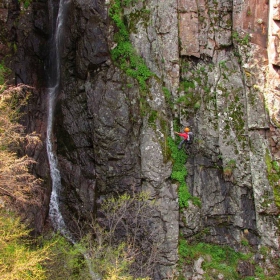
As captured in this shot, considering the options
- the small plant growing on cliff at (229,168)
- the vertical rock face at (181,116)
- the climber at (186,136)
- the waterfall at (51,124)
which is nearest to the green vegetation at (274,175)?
the vertical rock face at (181,116)

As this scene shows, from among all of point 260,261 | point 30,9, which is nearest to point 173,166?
point 260,261

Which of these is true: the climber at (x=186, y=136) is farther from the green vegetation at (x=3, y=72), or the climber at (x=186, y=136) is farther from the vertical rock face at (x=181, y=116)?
the green vegetation at (x=3, y=72)

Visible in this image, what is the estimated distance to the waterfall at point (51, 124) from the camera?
1521cm

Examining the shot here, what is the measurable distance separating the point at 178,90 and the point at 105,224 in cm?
734

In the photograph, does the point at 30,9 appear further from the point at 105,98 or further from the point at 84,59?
the point at 105,98

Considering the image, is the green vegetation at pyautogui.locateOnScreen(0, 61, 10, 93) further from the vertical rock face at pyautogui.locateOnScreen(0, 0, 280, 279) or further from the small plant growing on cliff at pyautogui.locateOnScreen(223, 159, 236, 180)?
the small plant growing on cliff at pyautogui.locateOnScreen(223, 159, 236, 180)

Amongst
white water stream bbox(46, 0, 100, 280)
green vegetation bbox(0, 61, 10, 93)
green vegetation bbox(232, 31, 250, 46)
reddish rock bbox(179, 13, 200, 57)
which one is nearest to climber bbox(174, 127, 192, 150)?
reddish rock bbox(179, 13, 200, 57)

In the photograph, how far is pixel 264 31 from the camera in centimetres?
1403

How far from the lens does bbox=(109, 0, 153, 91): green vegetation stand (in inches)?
573

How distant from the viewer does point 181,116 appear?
15.0 metres

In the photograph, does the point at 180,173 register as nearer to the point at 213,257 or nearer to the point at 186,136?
the point at 186,136

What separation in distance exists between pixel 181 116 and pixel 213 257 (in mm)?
6944

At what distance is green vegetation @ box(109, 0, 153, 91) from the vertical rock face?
0.26 metres

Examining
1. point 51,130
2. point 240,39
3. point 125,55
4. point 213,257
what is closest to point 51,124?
point 51,130
